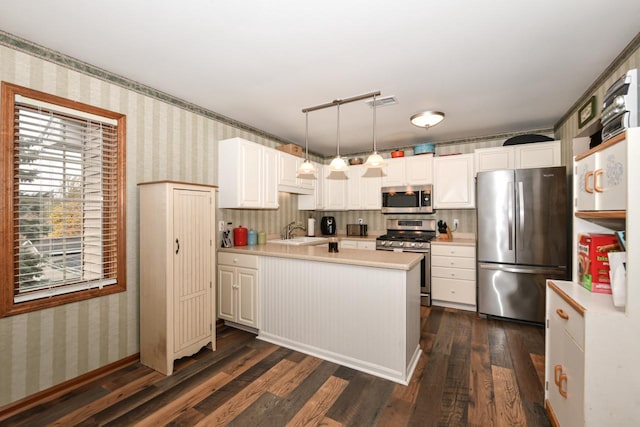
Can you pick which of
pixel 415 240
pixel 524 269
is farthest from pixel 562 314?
pixel 415 240

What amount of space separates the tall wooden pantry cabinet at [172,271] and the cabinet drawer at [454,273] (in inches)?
118

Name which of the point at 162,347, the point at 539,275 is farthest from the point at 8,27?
the point at 539,275

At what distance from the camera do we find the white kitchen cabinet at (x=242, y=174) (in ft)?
10.9

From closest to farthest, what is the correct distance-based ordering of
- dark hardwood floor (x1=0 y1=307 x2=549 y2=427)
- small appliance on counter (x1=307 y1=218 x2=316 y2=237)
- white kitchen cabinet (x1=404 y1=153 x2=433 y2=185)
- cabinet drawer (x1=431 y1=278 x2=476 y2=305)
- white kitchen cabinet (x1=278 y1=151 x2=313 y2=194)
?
dark hardwood floor (x1=0 y1=307 x2=549 y2=427) < cabinet drawer (x1=431 y1=278 x2=476 y2=305) < white kitchen cabinet (x1=278 y1=151 x2=313 y2=194) < white kitchen cabinet (x1=404 y1=153 x2=433 y2=185) < small appliance on counter (x1=307 y1=218 x2=316 y2=237)

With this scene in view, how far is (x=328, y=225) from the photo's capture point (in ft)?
17.4

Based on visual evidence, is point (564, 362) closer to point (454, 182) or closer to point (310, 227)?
point (454, 182)

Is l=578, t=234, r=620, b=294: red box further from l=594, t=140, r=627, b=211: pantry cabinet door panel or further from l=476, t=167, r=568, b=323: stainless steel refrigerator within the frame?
l=476, t=167, r=568, b=323: stainless steel refrigerator

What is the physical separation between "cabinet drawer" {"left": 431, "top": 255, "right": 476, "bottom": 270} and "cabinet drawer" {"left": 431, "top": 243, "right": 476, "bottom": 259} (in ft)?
0.18

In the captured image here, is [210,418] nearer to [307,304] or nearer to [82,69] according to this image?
[307,304]

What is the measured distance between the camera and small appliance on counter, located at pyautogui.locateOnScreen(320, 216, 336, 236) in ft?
17.4

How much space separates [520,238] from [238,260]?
10.8 feet

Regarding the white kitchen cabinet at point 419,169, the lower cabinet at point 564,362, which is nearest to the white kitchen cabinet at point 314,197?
the white kitchen cabinet at point 419,169

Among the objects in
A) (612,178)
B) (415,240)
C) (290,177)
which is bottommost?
(415,240)

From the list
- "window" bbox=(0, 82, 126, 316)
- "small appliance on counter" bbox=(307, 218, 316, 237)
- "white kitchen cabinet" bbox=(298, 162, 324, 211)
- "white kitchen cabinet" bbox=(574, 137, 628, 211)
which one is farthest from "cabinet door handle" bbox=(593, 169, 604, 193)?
"small appliance on counter" bbox=(307, 218, 316, 237)
